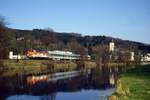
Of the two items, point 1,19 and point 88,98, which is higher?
point 1,19

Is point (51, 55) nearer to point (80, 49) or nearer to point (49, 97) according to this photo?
point (80, 49)

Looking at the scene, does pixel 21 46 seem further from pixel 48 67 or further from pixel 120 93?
pixel 120 93

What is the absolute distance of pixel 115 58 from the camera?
643 feet

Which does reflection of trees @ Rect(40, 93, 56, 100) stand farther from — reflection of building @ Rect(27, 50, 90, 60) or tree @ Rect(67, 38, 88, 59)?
tree @ Rect(67, 38, 88, 59)

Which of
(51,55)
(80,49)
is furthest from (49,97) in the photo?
(80,49)

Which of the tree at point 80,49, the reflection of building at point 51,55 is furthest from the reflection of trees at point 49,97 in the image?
the tree at point 80,49

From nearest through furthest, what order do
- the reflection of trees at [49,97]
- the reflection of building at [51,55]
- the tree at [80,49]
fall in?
the reflection of trees at [49,97], the reflection of building at [51,55], the tree at [80,49]

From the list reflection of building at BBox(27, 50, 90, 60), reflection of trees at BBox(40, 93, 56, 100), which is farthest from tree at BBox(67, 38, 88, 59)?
reflection of trees at BBox(40, 93, 56, 100)

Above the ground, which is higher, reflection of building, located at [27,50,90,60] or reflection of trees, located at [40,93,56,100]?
reflection of building, located at [27,50,90,60]

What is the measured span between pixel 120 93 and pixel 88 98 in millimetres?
6807

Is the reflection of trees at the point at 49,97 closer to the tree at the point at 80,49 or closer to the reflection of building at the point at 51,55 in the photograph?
the reflection of building at the point at 51,55

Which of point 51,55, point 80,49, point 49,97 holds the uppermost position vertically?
point 80,49

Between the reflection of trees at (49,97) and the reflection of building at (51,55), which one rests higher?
the reflection of building at (51,55)

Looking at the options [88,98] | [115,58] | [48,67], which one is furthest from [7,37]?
[115,58]
